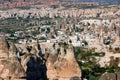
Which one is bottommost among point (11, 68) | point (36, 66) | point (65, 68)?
point (36, 66)

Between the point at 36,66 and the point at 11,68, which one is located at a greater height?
the point at 11,68

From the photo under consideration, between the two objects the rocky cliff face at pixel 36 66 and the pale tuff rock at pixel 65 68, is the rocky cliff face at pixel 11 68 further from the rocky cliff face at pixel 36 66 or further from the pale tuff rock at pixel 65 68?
the pale tuff rock at pixel 65 68

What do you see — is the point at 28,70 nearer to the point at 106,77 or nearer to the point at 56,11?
the point at 106,77

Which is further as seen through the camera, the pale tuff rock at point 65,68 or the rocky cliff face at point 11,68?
the pale tuff rock at point 65,68

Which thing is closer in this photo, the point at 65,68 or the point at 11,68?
the point at 11,68

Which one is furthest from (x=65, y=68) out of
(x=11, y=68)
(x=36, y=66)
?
(x=36, y=66)

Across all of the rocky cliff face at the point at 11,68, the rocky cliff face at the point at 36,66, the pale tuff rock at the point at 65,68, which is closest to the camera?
the rocky cliff face at the point at 11,68

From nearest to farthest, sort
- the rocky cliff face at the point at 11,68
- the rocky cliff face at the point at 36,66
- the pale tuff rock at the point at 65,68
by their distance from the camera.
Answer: the rocky cliff face at the point at 11,68 < the rocky cliff face at the point at 36,66 < the pale tuff rock at the point at 65,68

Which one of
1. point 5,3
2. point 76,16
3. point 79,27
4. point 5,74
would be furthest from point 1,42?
point 5,3

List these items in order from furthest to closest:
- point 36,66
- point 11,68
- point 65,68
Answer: point 36,66, point 65,68, point 11,68

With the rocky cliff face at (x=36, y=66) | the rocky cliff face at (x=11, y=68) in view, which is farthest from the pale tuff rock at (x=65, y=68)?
the rocky cliff face at (x=11, y=68)

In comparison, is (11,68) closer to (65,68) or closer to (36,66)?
(65,68)
